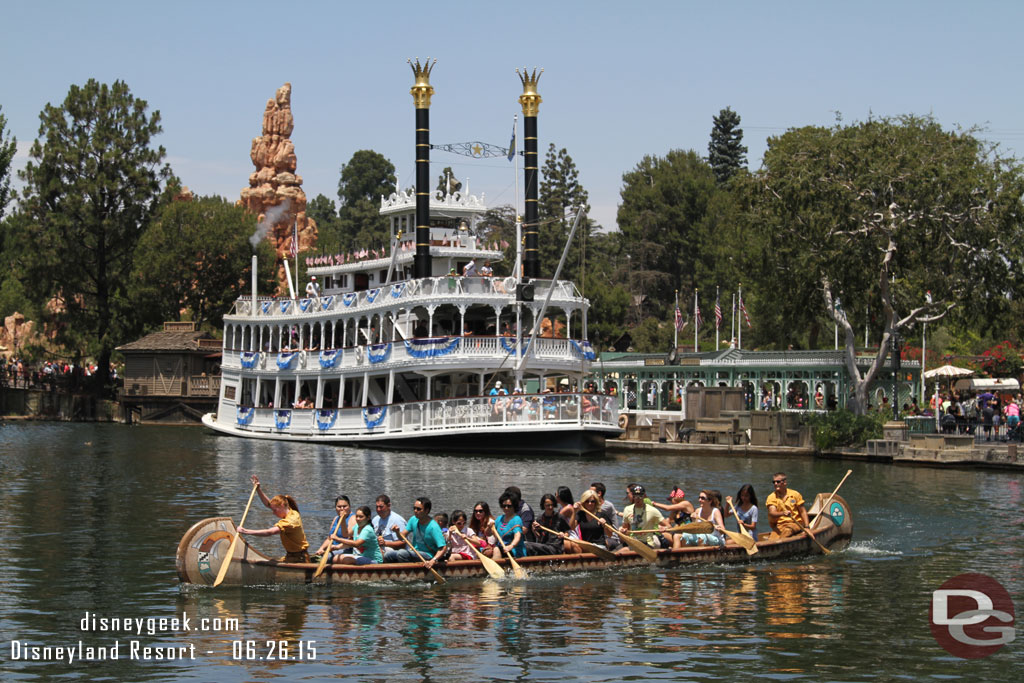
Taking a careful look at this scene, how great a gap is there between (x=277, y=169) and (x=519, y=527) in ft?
347

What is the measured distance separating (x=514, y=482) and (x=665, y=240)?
67.5 m

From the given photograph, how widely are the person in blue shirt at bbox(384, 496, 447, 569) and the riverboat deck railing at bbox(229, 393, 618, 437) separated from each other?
21408mm

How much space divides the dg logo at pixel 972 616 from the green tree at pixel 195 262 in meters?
60.7

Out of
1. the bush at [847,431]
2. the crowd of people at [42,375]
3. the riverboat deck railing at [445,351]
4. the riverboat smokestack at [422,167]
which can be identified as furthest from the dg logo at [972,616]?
the crowd of people at [42,375]

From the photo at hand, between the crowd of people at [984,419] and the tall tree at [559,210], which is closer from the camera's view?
the crowd of people at [984,419]

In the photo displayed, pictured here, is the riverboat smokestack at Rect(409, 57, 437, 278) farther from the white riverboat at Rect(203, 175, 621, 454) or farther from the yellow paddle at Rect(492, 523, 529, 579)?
the yellow paddle at Rect(492, 523, 529, 579)

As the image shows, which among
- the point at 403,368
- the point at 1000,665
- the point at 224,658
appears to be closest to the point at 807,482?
the point at 403,368

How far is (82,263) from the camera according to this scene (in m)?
72.9

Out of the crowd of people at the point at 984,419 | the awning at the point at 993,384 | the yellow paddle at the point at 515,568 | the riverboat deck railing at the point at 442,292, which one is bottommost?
the yellow paddle at the point at 515,568

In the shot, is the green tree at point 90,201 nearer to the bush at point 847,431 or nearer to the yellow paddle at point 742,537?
the bush at point 847,431

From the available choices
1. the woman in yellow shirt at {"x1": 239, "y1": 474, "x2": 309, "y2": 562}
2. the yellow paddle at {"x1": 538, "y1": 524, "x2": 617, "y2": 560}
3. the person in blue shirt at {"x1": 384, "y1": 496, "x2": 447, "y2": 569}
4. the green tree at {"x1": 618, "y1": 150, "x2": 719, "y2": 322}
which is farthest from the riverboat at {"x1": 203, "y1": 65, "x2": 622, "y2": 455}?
the green tree at {"x1": 618, "y1": 150, "x2": 719, "y2": 322}

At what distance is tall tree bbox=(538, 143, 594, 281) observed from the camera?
Answer: 90.1m

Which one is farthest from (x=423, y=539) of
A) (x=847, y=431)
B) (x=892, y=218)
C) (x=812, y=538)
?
(x=892, y=218)

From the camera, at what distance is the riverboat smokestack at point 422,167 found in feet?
158
